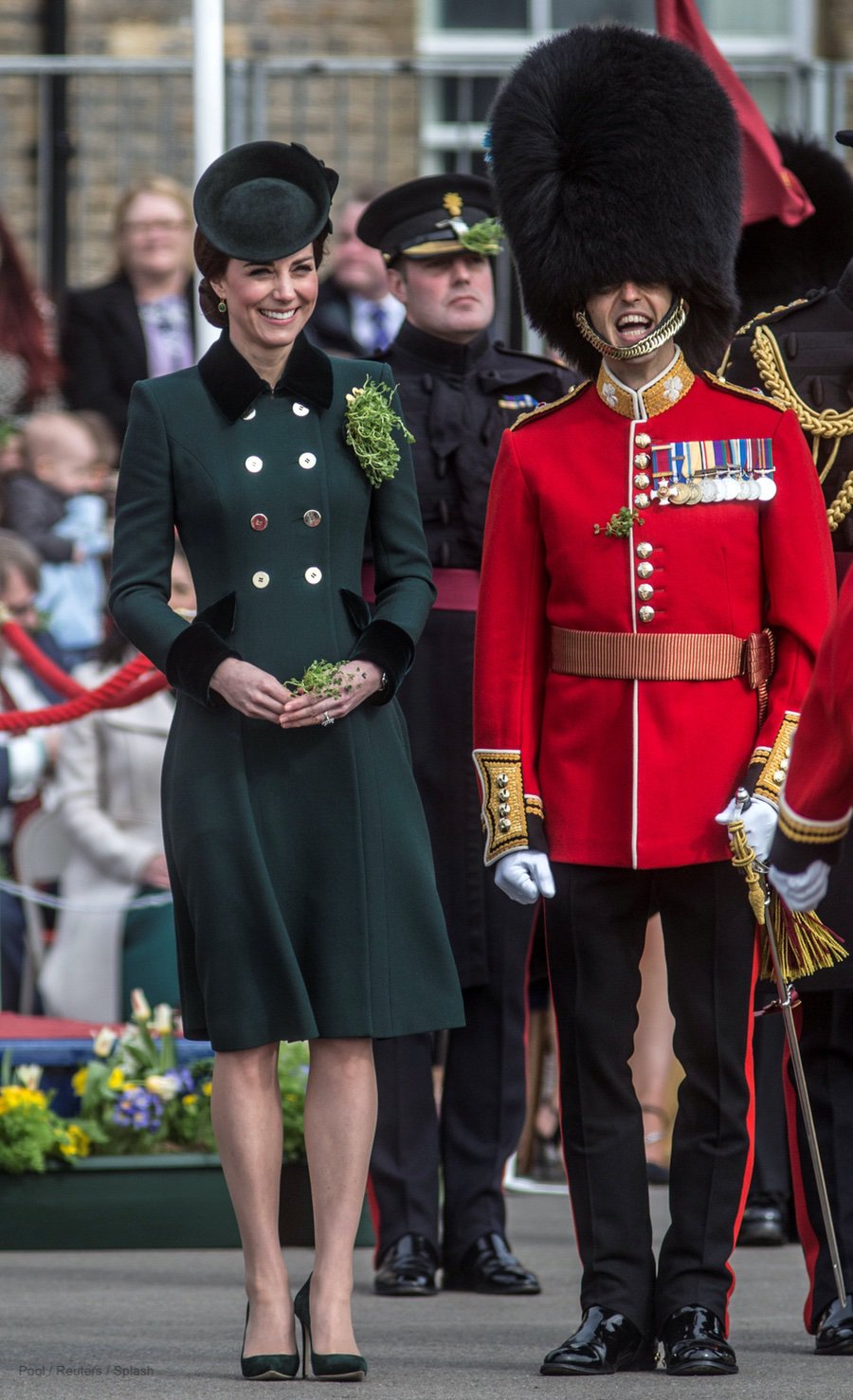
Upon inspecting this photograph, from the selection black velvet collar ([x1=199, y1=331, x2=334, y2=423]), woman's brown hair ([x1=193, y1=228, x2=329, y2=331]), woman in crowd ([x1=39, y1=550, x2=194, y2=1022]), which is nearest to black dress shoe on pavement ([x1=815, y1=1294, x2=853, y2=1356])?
black velvet collar ([x1=199, y1=331, x2=334, y2=423])

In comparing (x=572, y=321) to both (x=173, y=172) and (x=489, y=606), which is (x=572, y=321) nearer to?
(x=489, y=606)

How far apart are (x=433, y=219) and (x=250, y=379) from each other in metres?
1.55

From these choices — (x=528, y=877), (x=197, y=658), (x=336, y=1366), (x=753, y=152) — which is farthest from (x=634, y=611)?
(x=753, y=152)

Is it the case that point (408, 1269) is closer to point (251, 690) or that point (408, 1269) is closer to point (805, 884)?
point (251, 690)

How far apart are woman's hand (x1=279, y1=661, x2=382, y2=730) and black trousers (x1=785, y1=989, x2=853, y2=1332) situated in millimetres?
1035

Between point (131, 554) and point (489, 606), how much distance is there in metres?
0.65

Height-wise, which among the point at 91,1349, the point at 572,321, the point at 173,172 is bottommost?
the point at 91,1349

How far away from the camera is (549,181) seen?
16.2 ft

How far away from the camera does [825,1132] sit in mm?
4930

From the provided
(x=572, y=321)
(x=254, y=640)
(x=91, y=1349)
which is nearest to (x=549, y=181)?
(x=572, y=321)

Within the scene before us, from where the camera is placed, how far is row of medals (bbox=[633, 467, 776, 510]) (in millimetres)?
4734

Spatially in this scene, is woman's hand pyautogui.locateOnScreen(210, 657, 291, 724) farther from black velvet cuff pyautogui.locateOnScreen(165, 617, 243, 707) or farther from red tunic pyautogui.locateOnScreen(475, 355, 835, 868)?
red tunic pyautogui.locateOnScreen(475, 355, 835, 868)

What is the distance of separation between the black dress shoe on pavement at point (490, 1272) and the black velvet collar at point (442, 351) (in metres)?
1.93

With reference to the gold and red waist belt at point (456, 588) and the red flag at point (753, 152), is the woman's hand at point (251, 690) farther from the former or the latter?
the red flag at point (753, 152)
